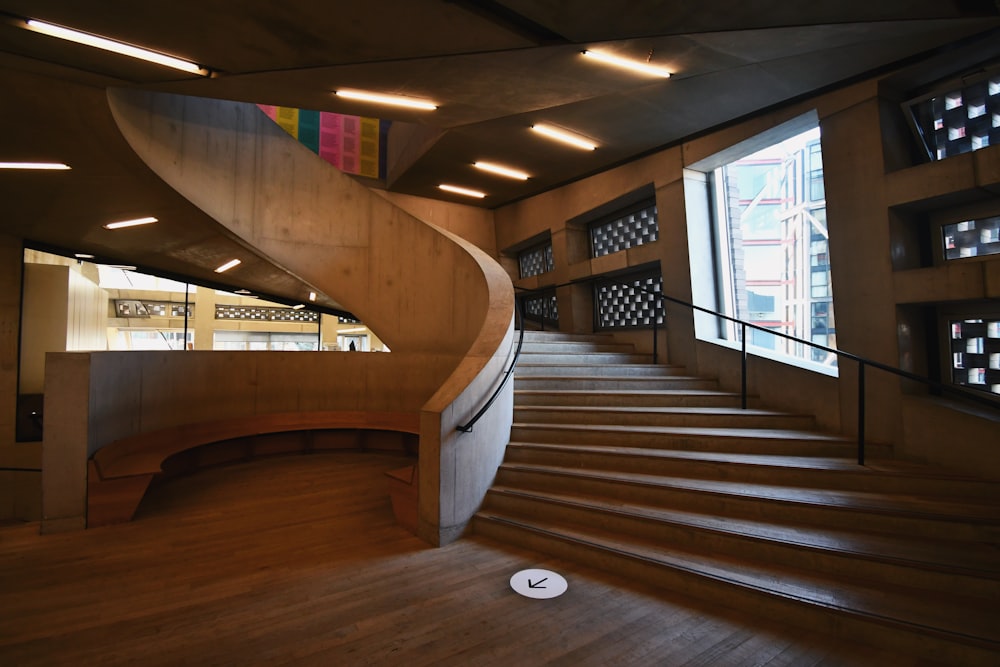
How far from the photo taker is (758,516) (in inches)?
130

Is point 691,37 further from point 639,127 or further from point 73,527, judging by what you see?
point 73,527

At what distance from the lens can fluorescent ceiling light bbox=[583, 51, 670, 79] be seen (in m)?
4.17

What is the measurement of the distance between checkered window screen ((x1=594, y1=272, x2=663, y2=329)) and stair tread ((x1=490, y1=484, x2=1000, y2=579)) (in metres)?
3.84

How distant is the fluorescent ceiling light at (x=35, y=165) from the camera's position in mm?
5339

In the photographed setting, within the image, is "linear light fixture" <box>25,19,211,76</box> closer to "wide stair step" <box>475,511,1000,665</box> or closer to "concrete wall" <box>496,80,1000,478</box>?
"wide stair step" <box>475,511,1000,665</box>

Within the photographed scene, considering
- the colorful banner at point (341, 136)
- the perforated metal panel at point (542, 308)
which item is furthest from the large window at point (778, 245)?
the colorful banner at point (341, 136)

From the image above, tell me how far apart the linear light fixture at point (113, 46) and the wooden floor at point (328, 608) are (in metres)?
3.71

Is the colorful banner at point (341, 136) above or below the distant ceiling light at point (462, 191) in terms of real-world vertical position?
above

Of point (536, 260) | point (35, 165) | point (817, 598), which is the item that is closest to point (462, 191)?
point (536, 260)

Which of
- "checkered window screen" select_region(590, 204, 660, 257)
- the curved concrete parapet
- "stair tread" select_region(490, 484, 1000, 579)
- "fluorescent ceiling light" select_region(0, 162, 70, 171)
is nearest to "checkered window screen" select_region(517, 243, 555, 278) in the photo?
"checkered window screen" select_region(590, 204, 660, 257)

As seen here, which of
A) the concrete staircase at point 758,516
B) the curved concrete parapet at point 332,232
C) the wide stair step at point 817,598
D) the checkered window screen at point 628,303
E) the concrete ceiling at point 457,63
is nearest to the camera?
the wide stair step at point 817,598

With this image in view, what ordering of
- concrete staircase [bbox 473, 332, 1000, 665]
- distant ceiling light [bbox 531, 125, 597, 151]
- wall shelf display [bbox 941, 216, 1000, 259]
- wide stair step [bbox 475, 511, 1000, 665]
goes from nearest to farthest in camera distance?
wide stair step [bbox 475, 511, 1000, 665] → concrete staircase [bbox 473, 332, 1000, 665] → wall shelf display [bbox 941, 216, 1000, 259] → distant ceiling light [bbox 531, 125, 597, 151]

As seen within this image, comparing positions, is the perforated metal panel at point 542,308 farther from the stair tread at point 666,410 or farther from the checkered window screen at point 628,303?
the stair tread at point 666,410

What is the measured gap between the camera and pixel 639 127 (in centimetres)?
615
